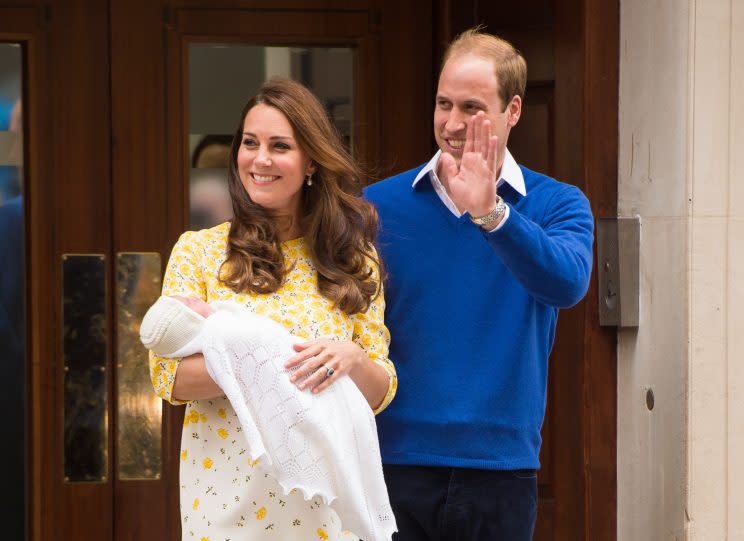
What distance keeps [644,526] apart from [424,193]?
1135 mm

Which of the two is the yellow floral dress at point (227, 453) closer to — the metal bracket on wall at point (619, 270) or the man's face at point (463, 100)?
the man's face at point (463, 100)

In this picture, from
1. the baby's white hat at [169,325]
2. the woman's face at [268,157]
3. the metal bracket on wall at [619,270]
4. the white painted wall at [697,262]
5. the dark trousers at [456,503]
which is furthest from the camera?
the metal bracket on wall at [619,270]

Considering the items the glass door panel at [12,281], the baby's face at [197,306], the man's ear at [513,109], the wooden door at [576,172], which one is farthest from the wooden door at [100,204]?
the baby's face at [197,306]

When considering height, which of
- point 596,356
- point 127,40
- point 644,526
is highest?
point 127,40

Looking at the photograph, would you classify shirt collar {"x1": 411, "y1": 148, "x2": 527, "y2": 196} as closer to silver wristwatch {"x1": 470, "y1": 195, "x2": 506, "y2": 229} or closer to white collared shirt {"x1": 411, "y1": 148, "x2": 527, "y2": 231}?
white collared shirt {"x1": 411, "y1": 148, "x2": 527, "y2": 231}

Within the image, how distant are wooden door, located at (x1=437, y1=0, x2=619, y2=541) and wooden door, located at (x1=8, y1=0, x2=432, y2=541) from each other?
0.70m

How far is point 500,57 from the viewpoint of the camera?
266cm

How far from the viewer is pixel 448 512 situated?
103 inches

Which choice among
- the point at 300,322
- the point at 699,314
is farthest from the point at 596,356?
the point at 300,322

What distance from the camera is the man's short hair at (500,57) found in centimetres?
264

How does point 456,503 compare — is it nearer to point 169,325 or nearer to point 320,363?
point 320,363

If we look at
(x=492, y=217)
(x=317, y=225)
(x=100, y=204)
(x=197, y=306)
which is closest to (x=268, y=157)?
(x=317, y=225)

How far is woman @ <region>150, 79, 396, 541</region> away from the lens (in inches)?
94.2

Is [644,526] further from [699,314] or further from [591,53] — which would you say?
[591,53]
